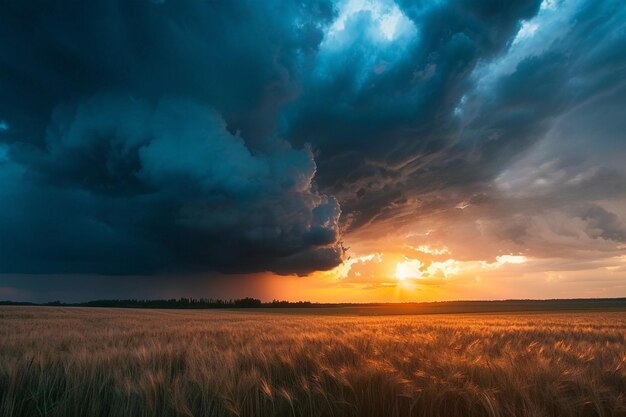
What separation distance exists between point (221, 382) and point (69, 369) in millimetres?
1739

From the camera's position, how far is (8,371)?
3086mm

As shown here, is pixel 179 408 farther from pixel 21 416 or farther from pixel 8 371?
pixel 8 371

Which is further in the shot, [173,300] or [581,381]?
[173,300]

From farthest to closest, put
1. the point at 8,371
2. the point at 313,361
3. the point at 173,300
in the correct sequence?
the point at 173,300, the point at 313,361, the point at 8,371

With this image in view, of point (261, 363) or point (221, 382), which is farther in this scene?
point (261, 363)

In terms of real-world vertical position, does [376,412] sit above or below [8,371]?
below

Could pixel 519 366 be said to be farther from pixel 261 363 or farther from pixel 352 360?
pixel 261 363

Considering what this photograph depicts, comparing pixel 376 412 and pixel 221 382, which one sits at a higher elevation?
pixel 221 382

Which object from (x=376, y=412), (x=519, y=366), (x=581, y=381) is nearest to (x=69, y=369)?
(x=376, y=412)

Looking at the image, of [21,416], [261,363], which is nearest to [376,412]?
[261,363]

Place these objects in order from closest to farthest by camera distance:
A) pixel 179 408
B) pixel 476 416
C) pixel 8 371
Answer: pixel 179 408, pixel 476 416, pixel 8 371

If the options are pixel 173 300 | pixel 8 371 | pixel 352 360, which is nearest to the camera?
pixel 8 371

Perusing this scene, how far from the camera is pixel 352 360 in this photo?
4.18 m

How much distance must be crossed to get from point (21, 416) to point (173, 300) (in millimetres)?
140014
